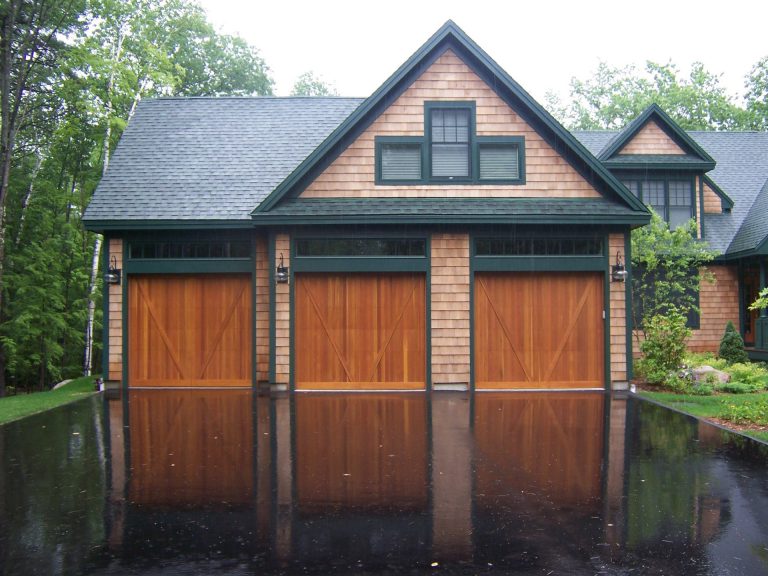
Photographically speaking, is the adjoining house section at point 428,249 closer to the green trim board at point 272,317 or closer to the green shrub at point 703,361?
the green trim board at point 272,317

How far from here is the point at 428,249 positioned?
45.9 ft

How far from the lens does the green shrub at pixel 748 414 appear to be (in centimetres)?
1018

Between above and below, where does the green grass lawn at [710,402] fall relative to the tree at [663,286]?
below

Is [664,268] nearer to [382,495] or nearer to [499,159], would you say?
[499,159]

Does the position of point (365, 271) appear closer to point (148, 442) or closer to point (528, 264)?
point (528, 264)

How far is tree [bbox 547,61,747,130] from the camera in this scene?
1430 inches

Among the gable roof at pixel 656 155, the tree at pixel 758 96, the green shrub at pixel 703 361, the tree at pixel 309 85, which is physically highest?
the tree at pixel 309 85

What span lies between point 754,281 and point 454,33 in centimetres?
1184

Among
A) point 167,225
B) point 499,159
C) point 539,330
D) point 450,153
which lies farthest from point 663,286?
point 167,225

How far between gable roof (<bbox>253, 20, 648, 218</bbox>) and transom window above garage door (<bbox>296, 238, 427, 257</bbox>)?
1039 millimetres

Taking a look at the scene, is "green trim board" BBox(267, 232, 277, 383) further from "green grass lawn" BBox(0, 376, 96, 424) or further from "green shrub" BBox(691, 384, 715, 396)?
"green shrub" BBox(691, 384, 715, 396)

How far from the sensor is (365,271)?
549 inches

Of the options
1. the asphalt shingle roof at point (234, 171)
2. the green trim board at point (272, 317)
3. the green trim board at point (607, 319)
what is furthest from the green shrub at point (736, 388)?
the green trim board at point (272, 317)

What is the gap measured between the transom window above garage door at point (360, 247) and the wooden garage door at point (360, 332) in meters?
0.45
